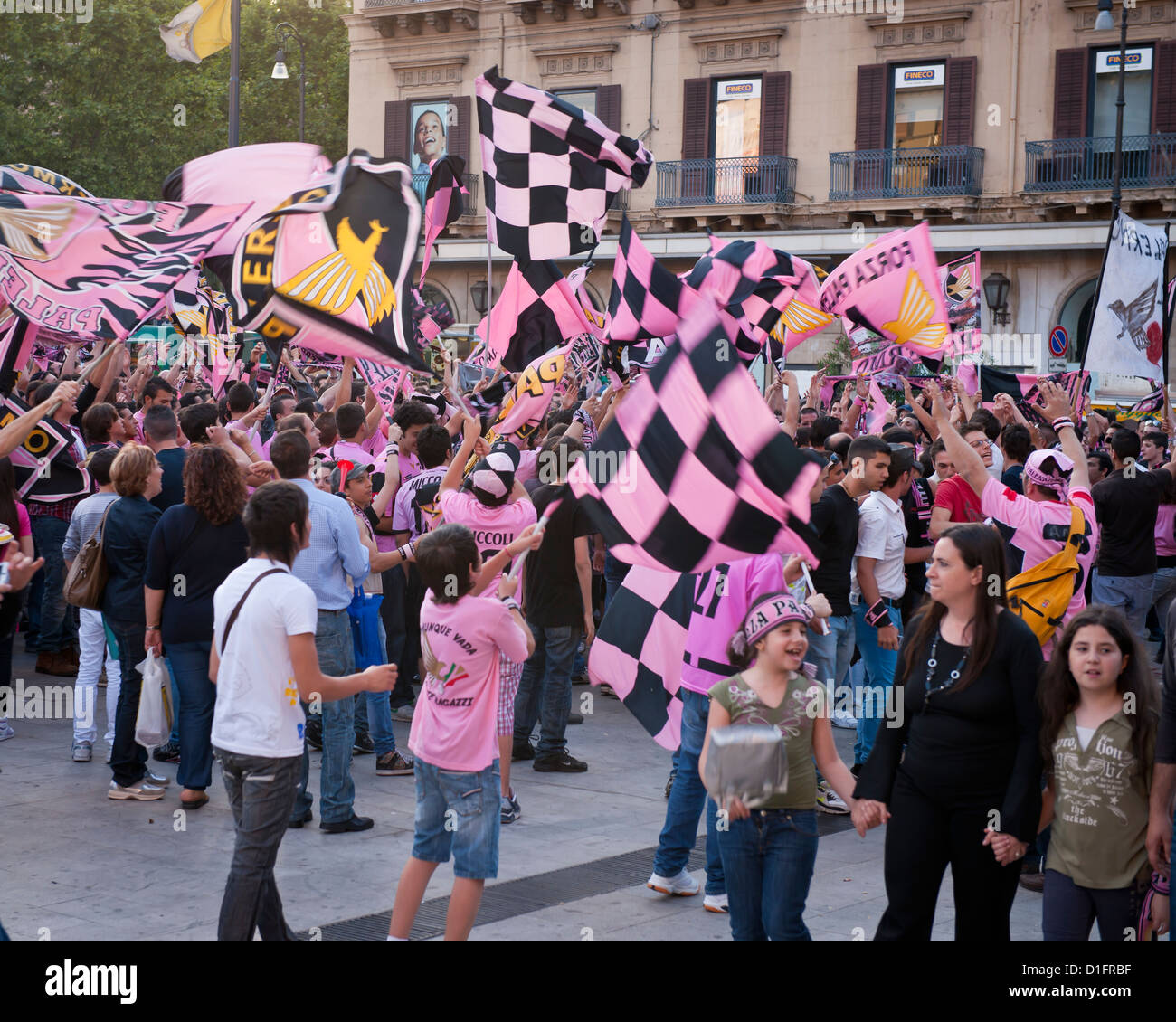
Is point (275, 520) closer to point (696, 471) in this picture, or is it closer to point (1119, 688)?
point (696, 471)

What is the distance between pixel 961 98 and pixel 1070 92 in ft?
6.48

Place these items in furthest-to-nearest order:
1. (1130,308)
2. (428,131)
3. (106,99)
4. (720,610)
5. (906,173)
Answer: (106,99) < (428,131) < (906,173) < (1130,308) < (720,610)

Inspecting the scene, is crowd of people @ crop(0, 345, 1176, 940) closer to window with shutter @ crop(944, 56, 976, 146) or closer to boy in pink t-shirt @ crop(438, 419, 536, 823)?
boy in pink t-shirt @ crop(438, 419, 536, 823)

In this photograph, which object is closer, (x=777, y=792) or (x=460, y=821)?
(x=777, y=792)

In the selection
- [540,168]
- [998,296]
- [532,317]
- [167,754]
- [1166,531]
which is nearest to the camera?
[167,754]

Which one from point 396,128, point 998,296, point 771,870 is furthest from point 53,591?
point 396,128

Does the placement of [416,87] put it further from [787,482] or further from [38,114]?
[787,482]

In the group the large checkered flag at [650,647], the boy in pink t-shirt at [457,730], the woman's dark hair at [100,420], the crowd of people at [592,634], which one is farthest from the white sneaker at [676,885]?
the woman's dark hair at [100,420]

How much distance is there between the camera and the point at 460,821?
4.87m

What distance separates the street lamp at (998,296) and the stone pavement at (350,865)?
20035mm

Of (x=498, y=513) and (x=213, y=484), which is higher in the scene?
(x=213, y=484)

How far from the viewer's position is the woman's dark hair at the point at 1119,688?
4.25m

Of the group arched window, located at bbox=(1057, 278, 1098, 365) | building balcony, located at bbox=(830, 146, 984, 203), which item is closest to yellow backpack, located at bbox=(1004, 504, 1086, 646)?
arched window, located at bbox=(1057, 278, 1098, 365)

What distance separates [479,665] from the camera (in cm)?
501
